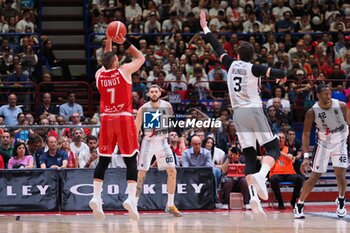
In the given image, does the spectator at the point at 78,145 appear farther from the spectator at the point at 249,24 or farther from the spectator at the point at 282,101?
the spectator at the point at 249,24

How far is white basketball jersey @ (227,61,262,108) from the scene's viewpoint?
1391cm

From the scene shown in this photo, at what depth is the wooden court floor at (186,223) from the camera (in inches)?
585

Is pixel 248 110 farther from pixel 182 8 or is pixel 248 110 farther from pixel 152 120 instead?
→ pixel 182 8

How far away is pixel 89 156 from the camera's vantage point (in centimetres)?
1908

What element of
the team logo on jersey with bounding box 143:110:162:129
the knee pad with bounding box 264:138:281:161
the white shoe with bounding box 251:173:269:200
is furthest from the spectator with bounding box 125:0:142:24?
the white shoe with bounding box 251:173:269:200

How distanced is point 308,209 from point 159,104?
3.93m

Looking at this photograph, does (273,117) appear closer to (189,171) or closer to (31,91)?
(189,171)

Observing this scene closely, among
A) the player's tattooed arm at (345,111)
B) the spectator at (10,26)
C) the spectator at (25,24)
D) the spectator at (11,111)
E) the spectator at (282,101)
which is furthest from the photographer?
the spectator at (25,24)

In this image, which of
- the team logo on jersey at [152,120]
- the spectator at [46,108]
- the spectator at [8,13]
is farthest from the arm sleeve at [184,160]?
the spectator at [8,13]

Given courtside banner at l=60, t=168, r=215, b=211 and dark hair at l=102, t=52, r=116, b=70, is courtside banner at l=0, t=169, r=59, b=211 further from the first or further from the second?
dark hair at l=102, t=52, r=116, b=70

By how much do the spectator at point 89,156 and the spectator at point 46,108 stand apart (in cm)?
277

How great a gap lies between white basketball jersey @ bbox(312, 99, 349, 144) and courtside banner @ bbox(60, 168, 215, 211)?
9.04 feet

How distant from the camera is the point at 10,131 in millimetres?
19547

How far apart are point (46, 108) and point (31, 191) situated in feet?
12.3
